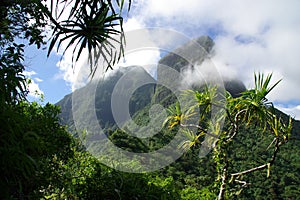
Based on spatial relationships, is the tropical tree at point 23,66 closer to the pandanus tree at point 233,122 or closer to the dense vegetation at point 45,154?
the dense vegetation at point 45,154

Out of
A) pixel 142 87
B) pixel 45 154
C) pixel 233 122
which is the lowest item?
pixel 45 154

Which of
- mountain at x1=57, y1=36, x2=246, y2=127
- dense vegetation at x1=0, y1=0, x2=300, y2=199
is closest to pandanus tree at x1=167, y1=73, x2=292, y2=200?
dense vegetation at x1=0, y1=0, x2=300, y2=199

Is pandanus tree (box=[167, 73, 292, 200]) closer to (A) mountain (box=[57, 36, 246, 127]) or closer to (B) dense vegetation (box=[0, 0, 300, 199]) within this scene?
(B) dense vegetation (box=[0, 0, 300, 199])

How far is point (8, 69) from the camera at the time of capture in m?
1.65

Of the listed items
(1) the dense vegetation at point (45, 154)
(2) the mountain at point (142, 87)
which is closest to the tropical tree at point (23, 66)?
(1) the dense vegetation at point (45, 154)

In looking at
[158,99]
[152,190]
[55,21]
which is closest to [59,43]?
[55,21]

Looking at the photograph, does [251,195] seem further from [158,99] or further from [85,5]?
[85,5]

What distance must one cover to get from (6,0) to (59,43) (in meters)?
0.53

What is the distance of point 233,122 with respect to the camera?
3.68 m

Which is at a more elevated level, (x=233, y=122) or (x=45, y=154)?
(x=233, y=122)

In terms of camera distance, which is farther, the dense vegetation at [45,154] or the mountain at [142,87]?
the mountain at [142,87]

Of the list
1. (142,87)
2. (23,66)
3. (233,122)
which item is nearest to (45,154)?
(23,66)

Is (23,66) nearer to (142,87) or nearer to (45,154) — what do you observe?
(45,154)

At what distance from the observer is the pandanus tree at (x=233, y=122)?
139 inches
